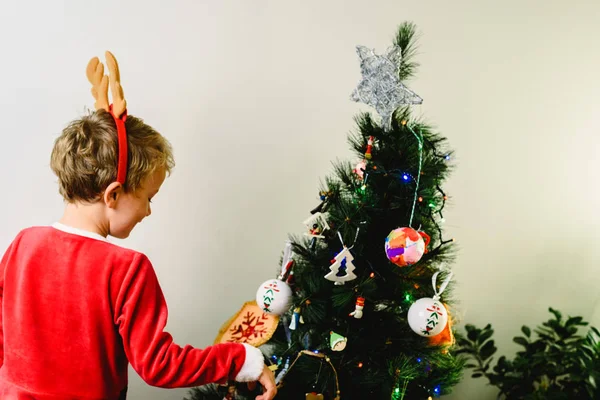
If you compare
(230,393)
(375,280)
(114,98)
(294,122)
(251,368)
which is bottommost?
(230,393)

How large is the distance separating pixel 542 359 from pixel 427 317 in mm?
850

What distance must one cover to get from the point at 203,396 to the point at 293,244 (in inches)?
18.2

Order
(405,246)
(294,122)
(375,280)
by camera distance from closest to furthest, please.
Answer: (405,246) < (375,280) < (294,122)

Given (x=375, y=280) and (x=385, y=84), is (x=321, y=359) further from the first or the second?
(x=385, y=84)

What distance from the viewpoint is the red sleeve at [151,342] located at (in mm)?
872

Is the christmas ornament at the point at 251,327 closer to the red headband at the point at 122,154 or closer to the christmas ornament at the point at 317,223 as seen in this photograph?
the christmas ornament at the point at 317,223

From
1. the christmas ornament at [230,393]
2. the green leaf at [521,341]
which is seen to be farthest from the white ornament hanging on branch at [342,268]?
the green leaf at [521,341]

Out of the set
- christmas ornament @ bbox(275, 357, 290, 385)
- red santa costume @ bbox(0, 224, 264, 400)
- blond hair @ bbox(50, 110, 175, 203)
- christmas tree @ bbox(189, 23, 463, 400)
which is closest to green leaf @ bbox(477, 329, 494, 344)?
christmas tree @ bbox(189, 23, 463, 400)

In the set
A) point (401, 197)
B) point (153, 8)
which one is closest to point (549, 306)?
point (401, 197)

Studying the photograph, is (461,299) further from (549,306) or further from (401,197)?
(401,197)

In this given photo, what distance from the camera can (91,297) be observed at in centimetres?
87

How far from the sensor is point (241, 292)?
154 cm

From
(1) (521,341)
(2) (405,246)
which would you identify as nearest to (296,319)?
(2) (405,246)

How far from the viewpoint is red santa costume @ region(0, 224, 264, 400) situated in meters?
0.88
